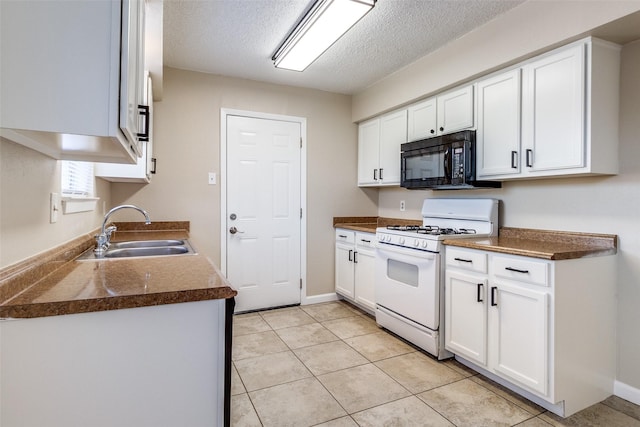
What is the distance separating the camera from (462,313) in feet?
7.79

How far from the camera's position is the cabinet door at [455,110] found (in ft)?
8.92

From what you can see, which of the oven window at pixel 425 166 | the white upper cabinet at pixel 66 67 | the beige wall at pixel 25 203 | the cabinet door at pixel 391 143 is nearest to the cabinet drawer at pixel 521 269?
the oven window at pixel 425 166

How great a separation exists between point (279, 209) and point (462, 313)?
2.10 m

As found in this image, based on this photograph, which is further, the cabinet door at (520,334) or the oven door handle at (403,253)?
the oven door handle at (403,253)

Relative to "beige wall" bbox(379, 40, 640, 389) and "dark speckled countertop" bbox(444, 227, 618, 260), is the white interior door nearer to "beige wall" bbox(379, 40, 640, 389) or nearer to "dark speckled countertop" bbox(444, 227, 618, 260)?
"dark speckled countertop" bbox(444, 227, 618, 260)

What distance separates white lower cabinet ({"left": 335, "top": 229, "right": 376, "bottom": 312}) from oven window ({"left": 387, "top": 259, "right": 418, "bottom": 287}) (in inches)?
15.8

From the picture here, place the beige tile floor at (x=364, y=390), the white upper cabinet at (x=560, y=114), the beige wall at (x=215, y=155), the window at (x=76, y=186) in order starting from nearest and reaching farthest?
the window at (x=76, y=186) < the beige tile floor at (x=364, y=390) < the white upper cabinet at (x=560, y=114) < the beige wall at (x=215, y=155)

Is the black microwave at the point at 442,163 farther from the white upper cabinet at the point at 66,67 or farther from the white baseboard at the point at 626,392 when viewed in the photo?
the white upper cabinet at the point at 66,67

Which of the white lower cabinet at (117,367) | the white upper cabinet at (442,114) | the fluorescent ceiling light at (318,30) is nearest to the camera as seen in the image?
the white lower cabinet at (117,367)

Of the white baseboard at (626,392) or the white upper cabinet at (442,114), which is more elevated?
the white upper cabinet at (442,114)

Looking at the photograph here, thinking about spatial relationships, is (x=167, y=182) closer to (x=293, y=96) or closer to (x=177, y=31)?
(x=177, y=31)

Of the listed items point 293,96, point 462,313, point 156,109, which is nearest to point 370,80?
point 293,96

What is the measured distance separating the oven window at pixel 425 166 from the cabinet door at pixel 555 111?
660 millimetres

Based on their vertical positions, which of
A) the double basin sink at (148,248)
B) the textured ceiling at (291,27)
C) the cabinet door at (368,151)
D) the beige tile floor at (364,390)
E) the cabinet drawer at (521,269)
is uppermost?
the textured ceiling at (291,27)
